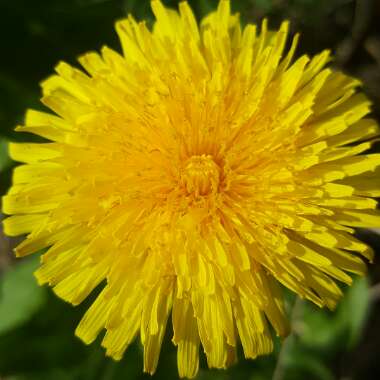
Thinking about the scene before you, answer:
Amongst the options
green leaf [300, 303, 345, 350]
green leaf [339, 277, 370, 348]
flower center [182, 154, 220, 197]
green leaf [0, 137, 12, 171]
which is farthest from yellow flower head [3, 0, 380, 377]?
green leaf [300, 303, 345, 350]

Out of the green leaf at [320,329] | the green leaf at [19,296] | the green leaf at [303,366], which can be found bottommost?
the green leaf at [303,366]

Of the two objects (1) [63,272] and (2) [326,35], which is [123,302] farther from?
(2) [326,35]

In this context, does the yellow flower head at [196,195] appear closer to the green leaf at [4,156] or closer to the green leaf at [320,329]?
the green leaf at [4,156]

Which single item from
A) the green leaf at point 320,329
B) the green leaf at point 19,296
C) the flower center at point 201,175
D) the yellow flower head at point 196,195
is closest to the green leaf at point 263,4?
the yellow flower head at point 196,195

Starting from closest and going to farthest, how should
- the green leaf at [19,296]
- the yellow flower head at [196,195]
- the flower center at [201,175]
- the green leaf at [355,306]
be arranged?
the yellow flower head at [196,195], the flower center at [201,175], the green leaf at [19,296], the green leaf at [355,306]

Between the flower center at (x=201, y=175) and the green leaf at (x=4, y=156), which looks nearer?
the flower center at (x=201, y=175)

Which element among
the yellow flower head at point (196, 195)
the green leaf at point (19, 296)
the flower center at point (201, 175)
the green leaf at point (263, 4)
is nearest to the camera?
the yellow flower head at point (196, 195)

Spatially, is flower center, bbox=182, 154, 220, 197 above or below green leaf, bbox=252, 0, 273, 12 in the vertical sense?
below

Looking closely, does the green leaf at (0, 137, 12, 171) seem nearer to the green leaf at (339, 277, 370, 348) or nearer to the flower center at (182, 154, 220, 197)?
the flower center at (182, 154, 220, 197)
